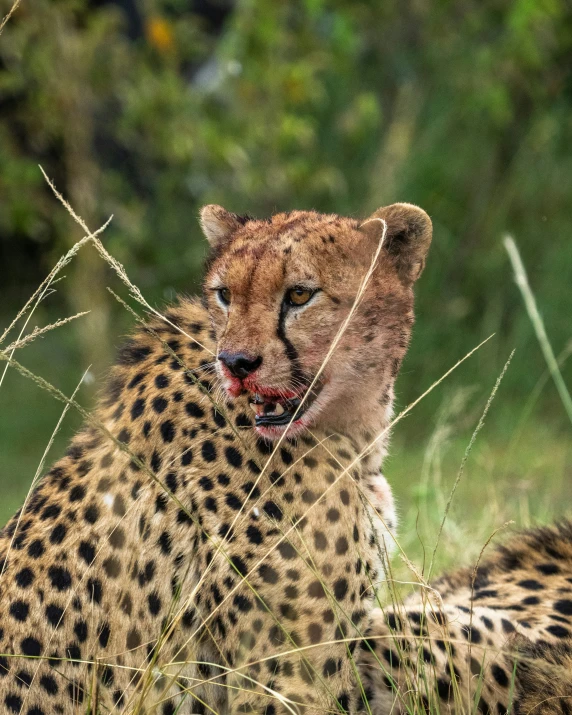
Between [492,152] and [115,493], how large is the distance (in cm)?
603

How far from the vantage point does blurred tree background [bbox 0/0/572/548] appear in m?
6.91

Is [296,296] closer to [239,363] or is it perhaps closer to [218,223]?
[239,363]

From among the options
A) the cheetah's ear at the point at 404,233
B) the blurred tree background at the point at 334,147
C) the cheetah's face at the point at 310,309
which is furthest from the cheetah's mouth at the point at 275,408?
the blurred tree background at the point at 334,147

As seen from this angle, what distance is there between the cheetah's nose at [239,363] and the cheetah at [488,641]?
0.61 m

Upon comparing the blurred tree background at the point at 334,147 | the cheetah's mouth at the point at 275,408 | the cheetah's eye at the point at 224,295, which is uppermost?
the blurred tree background at the point at 334,147

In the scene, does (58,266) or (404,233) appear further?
(404,233)

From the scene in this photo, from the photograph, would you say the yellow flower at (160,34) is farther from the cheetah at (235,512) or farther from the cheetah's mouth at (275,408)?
the cheetah's mouth at (275,408)

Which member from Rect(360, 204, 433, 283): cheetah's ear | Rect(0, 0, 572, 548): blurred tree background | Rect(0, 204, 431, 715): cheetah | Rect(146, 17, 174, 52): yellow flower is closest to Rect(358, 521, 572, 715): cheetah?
Rect(0, 204, 431, 715): cheetah

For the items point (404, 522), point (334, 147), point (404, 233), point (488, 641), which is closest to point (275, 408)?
point (404, 233)

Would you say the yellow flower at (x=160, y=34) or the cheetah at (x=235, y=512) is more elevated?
the yellow flower at (x=160, y=34)

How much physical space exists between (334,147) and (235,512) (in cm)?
607

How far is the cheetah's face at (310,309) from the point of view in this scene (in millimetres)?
2439

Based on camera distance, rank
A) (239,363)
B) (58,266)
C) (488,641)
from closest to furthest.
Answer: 1. (58,266)
2. (239,363)
3. (488,641)

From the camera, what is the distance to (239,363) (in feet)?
7.82
